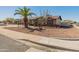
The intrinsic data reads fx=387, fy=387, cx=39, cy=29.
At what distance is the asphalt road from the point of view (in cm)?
493

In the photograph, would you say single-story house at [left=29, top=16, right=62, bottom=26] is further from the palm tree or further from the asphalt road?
the asphalt road

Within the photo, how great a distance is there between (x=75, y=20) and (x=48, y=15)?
354 millimetres

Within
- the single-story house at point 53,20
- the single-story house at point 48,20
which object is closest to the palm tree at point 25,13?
the single-story house at point 48,20

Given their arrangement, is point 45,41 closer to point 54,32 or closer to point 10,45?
point 54,32

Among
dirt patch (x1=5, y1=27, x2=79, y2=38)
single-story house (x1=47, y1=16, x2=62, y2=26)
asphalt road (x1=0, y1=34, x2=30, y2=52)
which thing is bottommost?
asphalt road (x1=0, y1=34, x2=30, y2=52)

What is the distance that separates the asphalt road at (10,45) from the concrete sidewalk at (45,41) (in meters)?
0.06

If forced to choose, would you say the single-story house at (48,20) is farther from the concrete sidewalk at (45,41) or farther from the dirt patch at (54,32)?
the concrete sidewalk at (45,41)

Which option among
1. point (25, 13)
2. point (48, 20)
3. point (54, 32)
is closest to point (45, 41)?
point (54, 32)

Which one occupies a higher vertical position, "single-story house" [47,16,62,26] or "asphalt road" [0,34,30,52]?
"single-story house" [47,16,62,26]

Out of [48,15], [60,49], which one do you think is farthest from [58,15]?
[60,49]

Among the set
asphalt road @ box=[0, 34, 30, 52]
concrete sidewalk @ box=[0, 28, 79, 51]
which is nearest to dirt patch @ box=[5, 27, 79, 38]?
concrete sidewalk @ box=[0, 28, 79, 51]

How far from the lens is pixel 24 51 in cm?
492

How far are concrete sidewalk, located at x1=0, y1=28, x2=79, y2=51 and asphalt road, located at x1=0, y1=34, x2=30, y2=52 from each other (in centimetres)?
6

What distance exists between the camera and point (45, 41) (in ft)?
16.3
